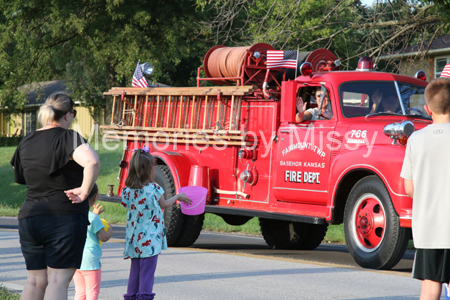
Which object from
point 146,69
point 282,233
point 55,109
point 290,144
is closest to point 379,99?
point 290,144

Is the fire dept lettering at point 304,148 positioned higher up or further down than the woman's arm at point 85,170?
higher up

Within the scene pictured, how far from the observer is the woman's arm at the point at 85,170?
430 cm

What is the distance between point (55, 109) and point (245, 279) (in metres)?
3.17

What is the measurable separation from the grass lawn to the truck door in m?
3.85

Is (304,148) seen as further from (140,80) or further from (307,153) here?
(140,80)

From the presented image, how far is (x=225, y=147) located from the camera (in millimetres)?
9617

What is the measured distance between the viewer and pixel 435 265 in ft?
13.2

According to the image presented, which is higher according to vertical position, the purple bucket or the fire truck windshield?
the fire truck windshield

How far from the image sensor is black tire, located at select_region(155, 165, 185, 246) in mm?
9430

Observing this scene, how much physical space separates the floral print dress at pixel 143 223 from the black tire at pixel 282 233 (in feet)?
17.5

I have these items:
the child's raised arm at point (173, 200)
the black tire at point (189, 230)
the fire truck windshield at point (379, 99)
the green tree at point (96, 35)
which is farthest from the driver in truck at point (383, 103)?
the green tree at point (96, 35)

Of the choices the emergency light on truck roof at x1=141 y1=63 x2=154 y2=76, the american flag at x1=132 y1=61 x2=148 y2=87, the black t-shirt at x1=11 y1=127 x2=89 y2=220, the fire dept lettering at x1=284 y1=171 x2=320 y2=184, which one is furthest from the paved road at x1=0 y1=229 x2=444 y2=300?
the emergency light on truck roof at x1=141 y1=63 x2=154 y2=76

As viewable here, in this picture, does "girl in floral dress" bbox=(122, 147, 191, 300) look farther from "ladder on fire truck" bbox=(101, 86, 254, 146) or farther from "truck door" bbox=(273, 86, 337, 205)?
"ladder on fire truck" bbox=(101, 86, 254, 146)

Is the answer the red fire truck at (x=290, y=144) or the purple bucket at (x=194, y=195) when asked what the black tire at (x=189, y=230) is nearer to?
the red fire truck at (x=290, y=144)
